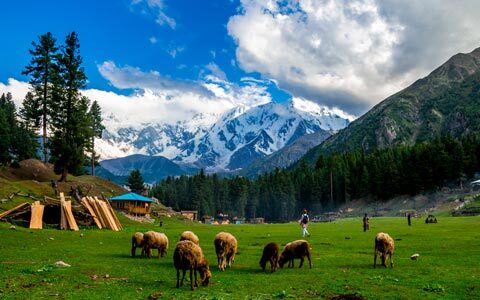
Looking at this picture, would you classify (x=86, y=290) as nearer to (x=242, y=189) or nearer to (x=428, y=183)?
(x=428, y=183)

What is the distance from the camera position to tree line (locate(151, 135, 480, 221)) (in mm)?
146750

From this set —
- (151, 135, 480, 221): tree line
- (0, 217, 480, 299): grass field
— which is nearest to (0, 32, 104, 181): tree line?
(0, 217, 480, 299): grass field

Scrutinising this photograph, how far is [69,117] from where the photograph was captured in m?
82.5

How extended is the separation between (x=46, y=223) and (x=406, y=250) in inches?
1563

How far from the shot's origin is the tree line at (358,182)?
14675 cm

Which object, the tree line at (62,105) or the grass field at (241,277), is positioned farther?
the tree line at (62,105)

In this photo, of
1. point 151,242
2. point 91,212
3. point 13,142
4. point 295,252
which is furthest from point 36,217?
point 13,142

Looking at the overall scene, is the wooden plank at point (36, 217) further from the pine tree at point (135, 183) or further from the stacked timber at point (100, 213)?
the pine tree at point (135, 183)

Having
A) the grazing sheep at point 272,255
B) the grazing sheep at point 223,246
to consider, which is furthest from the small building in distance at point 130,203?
the grazing sheep at point 272,255

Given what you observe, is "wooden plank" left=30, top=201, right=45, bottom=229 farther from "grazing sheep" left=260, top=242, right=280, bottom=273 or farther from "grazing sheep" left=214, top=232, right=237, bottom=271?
"grazing sheep" left=260, top=242, right=280, bottom=273

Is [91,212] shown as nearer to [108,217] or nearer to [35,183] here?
[108,217]

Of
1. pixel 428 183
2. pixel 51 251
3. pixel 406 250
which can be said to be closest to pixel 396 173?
pixel 428 183

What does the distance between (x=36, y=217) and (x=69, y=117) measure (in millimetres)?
39763

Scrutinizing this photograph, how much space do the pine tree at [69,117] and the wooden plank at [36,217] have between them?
1324 inches
